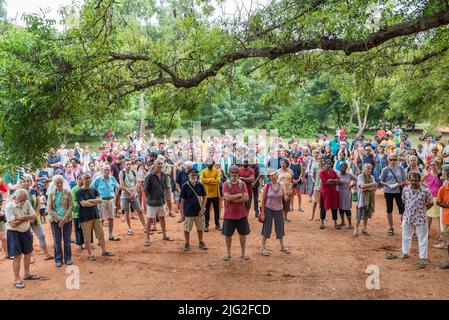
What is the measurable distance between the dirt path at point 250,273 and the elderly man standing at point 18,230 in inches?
18.2

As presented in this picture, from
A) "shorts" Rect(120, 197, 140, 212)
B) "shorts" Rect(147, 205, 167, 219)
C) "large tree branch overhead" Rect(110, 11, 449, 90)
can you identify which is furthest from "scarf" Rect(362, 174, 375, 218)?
"shorts" Rect(120, 197, 140, 212)

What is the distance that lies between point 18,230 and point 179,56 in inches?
167

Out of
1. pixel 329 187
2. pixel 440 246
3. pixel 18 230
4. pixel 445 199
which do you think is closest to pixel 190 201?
pixel 18 230

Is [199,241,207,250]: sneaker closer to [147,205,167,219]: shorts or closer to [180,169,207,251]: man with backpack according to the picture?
[180,169,207,251]: man with backpack

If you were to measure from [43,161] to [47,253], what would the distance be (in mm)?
3481

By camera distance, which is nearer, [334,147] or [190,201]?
[190,201]

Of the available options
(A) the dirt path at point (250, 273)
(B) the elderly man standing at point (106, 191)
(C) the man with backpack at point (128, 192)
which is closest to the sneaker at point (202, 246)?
(A) the dirt path at point (250, 273)

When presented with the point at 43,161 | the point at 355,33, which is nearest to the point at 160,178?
the point at 43,161

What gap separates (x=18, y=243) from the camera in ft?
22.2

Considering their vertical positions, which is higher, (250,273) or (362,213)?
(362,213)

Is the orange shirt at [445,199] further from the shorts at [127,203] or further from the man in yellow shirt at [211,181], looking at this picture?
the shorts at [127,203]

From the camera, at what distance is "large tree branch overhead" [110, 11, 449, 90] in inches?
205

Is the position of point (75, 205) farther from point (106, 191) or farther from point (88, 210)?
point (106, 191)
